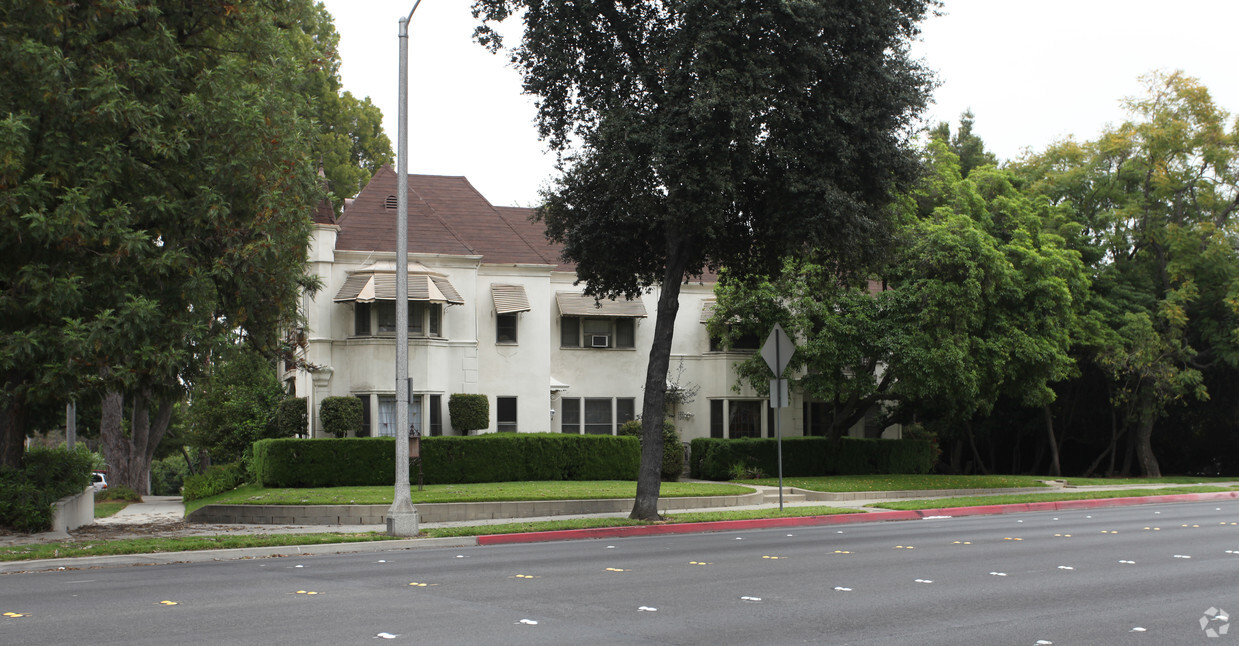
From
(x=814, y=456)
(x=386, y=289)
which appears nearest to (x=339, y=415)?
(x=386, y=289)

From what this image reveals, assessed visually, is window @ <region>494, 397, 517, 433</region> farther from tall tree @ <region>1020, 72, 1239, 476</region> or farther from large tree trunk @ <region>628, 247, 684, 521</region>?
tall tree @ <region>1020, 72, 1239, 476</region>

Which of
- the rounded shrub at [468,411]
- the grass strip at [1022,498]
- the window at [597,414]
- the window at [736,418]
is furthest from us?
the window at [736,418]

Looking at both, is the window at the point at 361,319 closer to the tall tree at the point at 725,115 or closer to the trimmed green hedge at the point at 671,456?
the trimmed green hedge at the point at 671,456

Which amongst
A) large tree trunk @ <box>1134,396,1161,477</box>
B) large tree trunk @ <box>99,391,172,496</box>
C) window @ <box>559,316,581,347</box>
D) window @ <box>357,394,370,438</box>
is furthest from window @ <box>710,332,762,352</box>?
large tree trunk @ <box>99,391,172,496</box>

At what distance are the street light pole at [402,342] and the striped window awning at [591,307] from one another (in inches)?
683

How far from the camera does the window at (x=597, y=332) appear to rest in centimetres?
3525

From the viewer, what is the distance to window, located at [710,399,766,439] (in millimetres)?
36094

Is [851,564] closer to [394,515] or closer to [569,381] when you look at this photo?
[394,515]

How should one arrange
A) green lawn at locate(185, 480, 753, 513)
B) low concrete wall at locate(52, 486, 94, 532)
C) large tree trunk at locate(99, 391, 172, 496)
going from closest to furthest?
low concrete wall at locate(52, 486, 94, 532)
green lawn at locate(185, 480, 753, 513)
large tree trunk at locate(99, 391, 172, 496)

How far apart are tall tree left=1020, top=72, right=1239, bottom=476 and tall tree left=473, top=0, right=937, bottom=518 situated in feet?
71.7

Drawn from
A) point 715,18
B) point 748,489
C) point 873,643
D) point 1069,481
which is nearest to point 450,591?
point 873,643

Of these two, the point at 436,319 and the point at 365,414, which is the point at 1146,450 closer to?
the point at 436,319

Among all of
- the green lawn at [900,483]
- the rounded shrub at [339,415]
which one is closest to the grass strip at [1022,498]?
the green lawn at [900,483]

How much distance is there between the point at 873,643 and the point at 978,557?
624 cm
